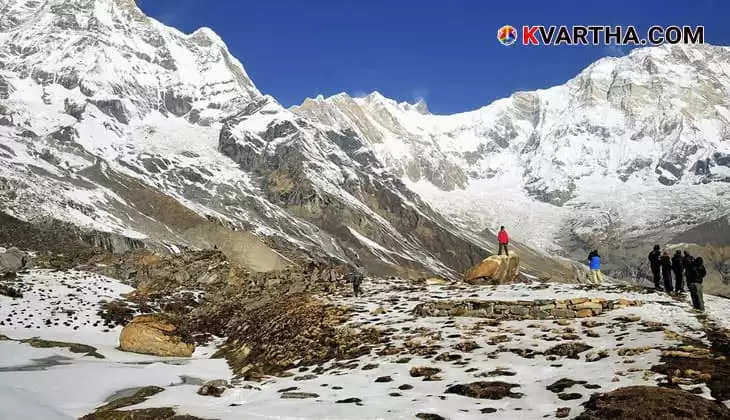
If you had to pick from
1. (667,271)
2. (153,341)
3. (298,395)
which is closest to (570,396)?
(298,395)

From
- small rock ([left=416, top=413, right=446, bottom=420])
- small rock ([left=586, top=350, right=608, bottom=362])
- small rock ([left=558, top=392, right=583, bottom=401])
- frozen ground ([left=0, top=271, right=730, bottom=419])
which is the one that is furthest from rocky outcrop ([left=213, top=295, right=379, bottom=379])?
small rock ([left=558, top=392, right=583, bottom=401])

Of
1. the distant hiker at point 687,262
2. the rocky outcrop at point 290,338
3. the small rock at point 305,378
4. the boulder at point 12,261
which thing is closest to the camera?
the small rock at point 305,378

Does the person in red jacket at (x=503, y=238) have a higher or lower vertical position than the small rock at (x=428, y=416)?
higher

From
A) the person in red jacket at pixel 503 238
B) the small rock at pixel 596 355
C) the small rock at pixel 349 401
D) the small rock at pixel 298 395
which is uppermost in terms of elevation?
the person in red jacket at pixel 503 238

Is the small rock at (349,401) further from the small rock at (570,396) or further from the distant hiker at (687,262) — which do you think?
the distant hiker at (687,262)

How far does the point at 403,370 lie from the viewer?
66.0ft

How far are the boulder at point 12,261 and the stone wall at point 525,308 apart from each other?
105 feet

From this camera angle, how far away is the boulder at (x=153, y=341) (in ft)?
93.5

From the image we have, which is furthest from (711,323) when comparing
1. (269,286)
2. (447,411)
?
(269,286)

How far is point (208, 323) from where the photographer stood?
119ft

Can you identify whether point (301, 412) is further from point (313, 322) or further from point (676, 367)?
point (313, 322)

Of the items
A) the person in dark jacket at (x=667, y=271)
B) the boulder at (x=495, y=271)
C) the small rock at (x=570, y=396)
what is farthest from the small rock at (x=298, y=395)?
the boulder at (x=495, y=271)

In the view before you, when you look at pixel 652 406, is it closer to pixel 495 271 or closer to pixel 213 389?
pixel 213 389

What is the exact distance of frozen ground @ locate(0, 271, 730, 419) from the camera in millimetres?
15797
